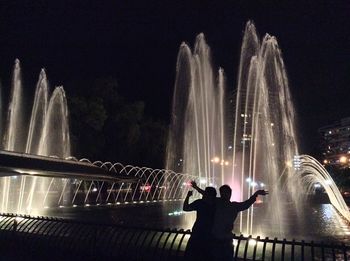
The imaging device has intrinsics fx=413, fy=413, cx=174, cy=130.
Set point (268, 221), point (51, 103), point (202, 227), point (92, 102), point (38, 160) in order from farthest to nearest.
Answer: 1. point (92, 102)
2. point (51, 103)
3. point (268, 221)
4. point (38, 160)
5. point (202, 227)

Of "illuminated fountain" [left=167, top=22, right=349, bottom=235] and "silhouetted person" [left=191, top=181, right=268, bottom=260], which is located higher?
"illuminated fountain" [left=167, top=22, right=349, bottom=235]

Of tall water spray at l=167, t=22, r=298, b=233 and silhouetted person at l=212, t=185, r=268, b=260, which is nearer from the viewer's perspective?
silhouetted person at l=212, t=185, r=268, b=260

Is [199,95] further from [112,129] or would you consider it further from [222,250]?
[222,250]

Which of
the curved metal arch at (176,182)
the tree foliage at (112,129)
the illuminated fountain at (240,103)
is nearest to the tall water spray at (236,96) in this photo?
the illuminated fountain at (240,103)

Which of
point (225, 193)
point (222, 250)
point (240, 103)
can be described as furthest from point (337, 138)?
point (222, 250)

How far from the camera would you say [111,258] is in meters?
7.39

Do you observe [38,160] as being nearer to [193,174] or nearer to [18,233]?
[18,233]

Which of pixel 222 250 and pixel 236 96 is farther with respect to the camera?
pixel 236 96

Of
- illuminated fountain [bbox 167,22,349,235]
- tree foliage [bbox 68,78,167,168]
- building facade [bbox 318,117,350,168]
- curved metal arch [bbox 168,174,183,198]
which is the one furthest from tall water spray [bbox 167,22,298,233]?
building facade [bbox 318,117,350,168]

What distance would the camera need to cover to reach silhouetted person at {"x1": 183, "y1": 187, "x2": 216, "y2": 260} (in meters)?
5.65

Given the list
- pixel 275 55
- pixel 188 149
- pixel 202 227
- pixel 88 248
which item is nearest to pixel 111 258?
pixel 88 248

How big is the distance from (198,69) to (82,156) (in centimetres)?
1246

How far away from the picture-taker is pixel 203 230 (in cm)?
578

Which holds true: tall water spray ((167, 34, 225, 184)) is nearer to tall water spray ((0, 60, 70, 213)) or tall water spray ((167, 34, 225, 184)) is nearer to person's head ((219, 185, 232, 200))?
tall water spray ((0, 60, 70, 213))
